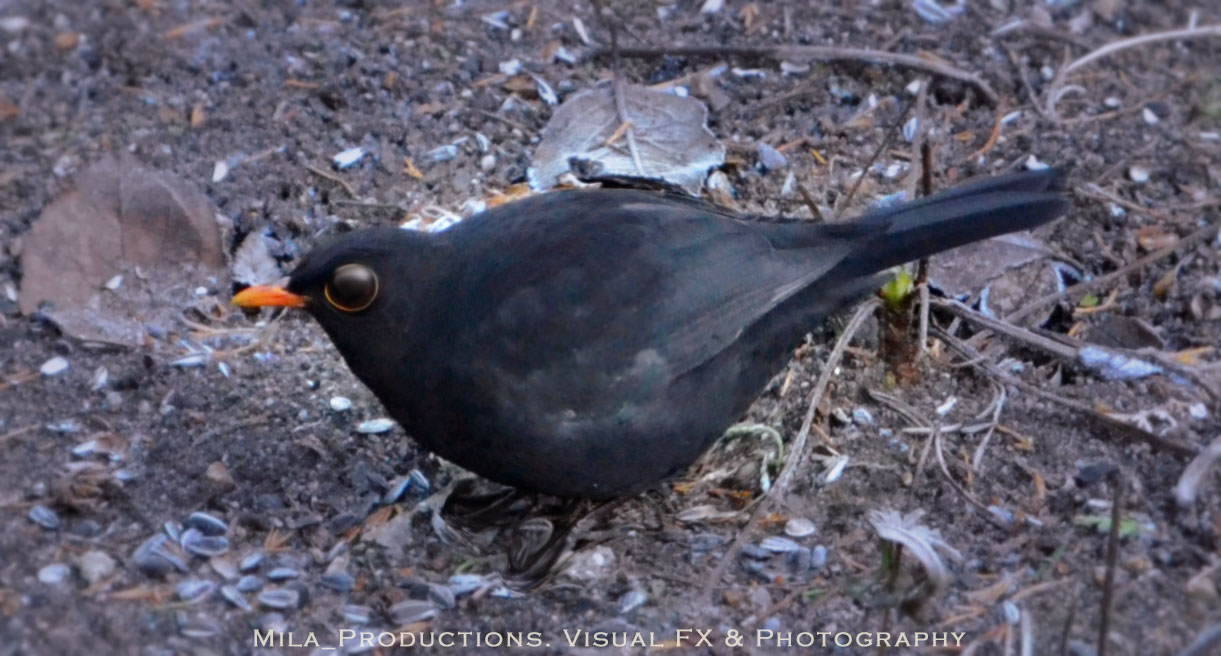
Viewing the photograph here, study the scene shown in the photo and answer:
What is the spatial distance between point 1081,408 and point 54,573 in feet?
10.3

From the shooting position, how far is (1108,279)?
177 inches

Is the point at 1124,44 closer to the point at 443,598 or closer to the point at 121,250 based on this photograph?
the point at 443,598

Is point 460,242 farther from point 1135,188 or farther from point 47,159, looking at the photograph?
point 1135,188

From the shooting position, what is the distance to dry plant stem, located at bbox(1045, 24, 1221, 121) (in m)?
5.38

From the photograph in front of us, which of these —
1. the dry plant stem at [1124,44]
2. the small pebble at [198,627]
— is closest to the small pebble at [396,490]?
the small pebble at [198,627]

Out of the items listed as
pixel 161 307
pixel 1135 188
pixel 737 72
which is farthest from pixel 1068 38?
pixel 161 307

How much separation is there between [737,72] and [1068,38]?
1522 mm

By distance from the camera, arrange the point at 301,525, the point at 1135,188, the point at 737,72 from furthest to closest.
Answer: the point at 737,72 → the point at 1135,188 → the point at 301,525

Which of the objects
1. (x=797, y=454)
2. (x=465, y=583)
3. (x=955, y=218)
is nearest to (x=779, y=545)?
(x=797, y=454)

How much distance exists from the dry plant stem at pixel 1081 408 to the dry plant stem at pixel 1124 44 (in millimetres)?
1552

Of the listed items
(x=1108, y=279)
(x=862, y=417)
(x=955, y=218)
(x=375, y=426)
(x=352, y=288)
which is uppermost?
(x=1108, y=279)

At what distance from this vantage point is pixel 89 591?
3404 millimetres

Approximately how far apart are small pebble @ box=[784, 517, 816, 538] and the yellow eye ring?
1477 mm

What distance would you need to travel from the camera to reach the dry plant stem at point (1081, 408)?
3771 millimetres
